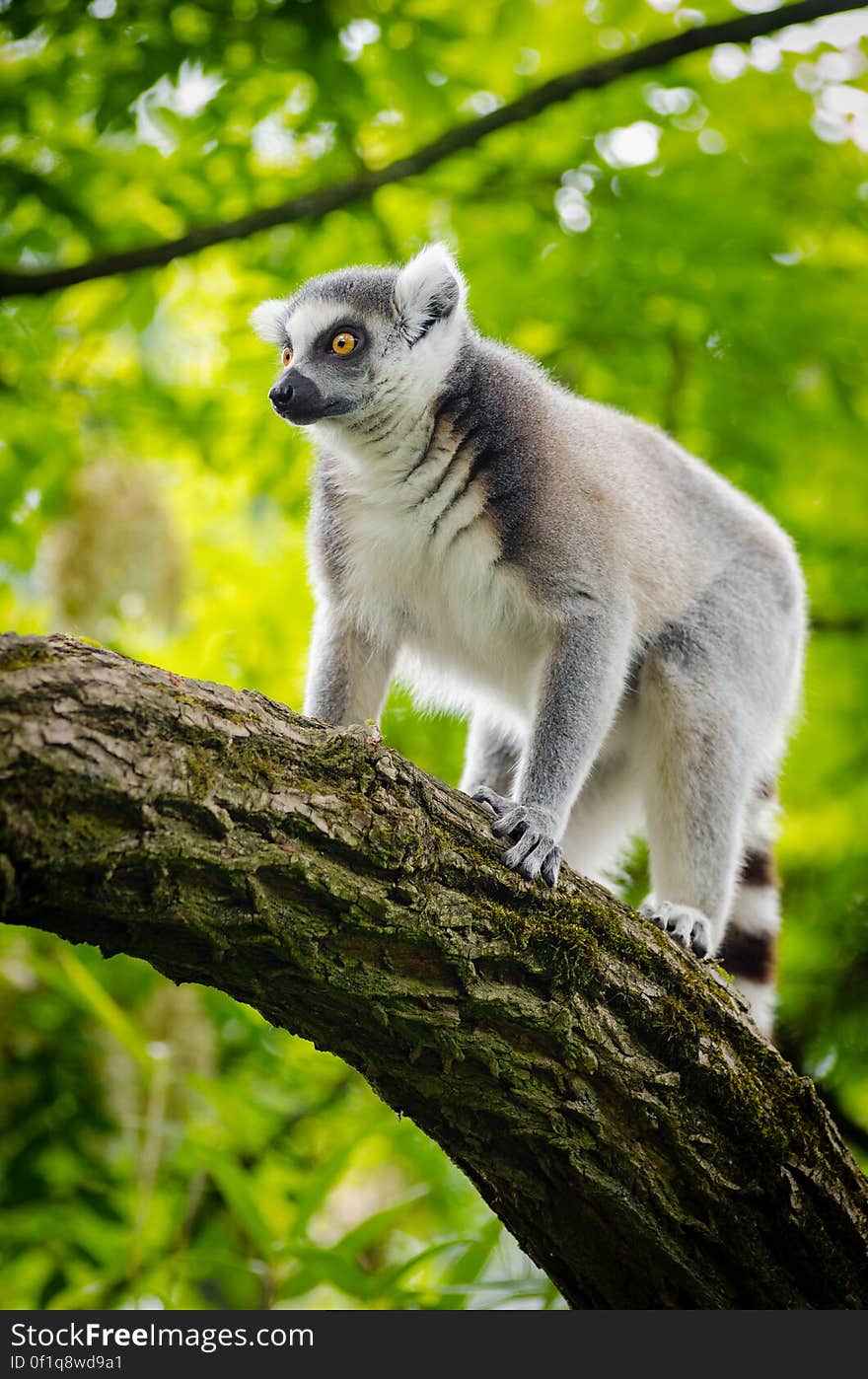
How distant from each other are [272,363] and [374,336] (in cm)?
156

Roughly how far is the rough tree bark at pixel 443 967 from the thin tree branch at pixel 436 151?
119 inches

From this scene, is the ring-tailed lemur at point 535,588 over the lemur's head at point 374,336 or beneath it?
beneath

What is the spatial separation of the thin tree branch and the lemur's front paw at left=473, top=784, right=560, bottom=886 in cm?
285

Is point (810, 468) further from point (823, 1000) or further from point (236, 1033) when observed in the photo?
point (236, 1033)

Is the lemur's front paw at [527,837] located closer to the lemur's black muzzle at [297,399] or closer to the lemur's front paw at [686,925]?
the lemur's front paw at [686,925]

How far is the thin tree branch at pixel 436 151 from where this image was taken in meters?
4.86

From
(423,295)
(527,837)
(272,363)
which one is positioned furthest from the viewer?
(272,363)

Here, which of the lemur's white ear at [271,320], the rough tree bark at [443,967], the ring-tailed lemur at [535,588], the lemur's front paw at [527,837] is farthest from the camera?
the lemur's white ear at [271,320]

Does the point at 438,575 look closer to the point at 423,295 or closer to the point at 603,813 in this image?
the point at 423,295

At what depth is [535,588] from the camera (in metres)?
4.04

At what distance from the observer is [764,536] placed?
201 inches

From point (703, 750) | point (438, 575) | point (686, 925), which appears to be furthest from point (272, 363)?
point (686, 925)

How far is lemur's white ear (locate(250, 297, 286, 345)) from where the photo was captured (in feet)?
15.4

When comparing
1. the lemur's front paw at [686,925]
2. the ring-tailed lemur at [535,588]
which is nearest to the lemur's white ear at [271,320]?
the ring-tailed lemur at [535,588]
